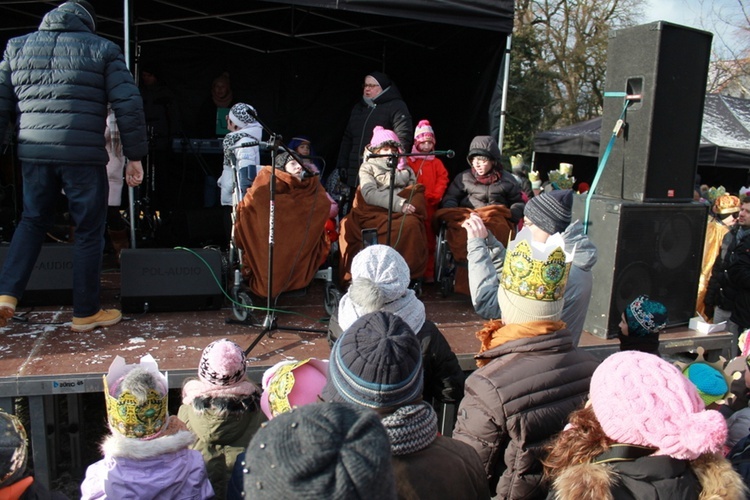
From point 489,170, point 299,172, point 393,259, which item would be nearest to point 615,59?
point 489,170

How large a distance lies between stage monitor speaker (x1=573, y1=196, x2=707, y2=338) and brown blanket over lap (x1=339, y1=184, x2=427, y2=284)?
1166 millimetres

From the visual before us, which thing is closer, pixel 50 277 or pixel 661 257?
pixel 50 277

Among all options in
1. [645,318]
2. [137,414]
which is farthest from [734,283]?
[137,414]

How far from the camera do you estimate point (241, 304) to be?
3.91 meters

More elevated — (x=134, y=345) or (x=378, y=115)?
(x=378, y=115)

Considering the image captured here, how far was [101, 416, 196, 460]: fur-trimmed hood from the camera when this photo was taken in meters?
1.81

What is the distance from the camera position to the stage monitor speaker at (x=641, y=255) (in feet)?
12.8

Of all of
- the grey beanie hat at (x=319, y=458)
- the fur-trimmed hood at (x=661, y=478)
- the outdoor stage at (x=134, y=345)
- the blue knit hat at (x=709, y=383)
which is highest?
the grey beanie hat at (x=319, y=458)

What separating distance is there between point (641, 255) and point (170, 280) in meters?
2.99

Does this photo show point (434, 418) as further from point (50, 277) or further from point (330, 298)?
point (50, 277)

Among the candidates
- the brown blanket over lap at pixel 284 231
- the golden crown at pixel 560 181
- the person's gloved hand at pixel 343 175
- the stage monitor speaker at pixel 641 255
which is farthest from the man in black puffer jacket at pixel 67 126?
the golden crown at pixel 560 181

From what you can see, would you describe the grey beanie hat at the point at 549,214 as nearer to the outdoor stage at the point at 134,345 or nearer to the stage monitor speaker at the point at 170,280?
the outdoor stage at the point at 134,345

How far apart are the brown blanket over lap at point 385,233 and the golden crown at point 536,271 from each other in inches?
97.8

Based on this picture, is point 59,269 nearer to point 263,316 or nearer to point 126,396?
point 263,316
